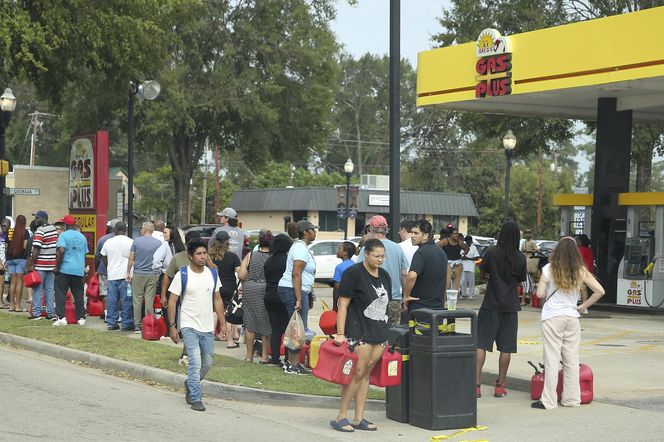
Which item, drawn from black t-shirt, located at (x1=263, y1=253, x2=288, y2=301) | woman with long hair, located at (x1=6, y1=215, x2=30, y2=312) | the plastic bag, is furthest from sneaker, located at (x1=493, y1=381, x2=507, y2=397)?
woman with long hair, located at (x1=6, y1=215, x2=30, y2=312)

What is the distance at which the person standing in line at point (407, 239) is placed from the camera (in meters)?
12.0

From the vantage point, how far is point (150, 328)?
15.6 meters

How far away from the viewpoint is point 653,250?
72.9 feet

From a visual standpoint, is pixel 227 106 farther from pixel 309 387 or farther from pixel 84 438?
pixel 84 438

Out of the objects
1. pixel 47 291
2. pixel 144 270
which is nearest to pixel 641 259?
pixel 144 270

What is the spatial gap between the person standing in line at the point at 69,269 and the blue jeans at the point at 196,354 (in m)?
7.15

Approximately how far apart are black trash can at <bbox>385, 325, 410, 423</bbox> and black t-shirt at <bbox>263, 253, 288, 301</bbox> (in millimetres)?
2869

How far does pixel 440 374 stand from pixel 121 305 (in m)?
8.76

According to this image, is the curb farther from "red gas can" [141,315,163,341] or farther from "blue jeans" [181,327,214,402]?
"red gas can" [141,315,163,341]

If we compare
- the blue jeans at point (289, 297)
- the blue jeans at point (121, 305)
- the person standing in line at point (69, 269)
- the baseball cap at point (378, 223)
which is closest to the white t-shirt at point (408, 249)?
the baseball cap at point (378, 223)

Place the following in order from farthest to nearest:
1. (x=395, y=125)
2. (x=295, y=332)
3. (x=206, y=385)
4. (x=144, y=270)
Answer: (x=144, y=270) < (x=395, y=125) < (x=295, y=332) < (x=206, y=385)

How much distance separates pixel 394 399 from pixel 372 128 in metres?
79.5

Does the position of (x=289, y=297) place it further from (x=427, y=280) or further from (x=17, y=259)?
(x=17, y=259)

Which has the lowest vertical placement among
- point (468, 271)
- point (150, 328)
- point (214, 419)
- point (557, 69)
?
point (214, 419)
